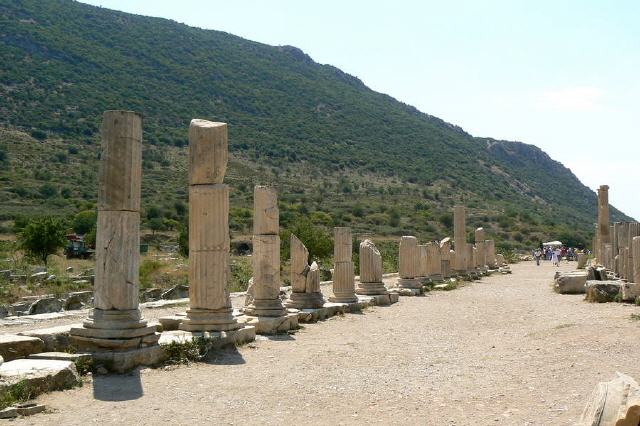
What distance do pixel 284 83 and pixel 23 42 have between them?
2809cm

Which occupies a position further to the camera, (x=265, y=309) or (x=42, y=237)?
(x=42, y=237)

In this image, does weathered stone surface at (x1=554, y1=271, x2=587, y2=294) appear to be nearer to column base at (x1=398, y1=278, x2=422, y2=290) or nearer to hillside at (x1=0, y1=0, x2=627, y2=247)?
column base at (x1=398, y1=278, x2=422, y2=290)

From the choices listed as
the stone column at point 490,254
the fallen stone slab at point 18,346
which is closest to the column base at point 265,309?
the fallen stone slab at point 18,346

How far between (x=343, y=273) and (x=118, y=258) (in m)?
8.90

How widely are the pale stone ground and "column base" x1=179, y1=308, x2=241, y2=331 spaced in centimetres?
52

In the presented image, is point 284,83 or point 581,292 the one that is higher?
point 284,83

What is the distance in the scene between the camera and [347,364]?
9.51m

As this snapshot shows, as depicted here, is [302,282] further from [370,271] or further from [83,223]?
[83,223]

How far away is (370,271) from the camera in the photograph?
63.0 ft

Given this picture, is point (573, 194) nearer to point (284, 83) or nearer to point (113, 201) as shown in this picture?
point (284, 83)

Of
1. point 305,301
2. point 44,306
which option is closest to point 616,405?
point 305,301

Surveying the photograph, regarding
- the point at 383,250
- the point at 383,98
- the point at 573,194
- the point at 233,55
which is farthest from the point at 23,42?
the point at 573,194

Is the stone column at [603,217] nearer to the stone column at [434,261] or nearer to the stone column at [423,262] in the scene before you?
the stone column at [434,261]

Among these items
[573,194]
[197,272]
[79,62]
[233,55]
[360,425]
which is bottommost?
[360,425]
